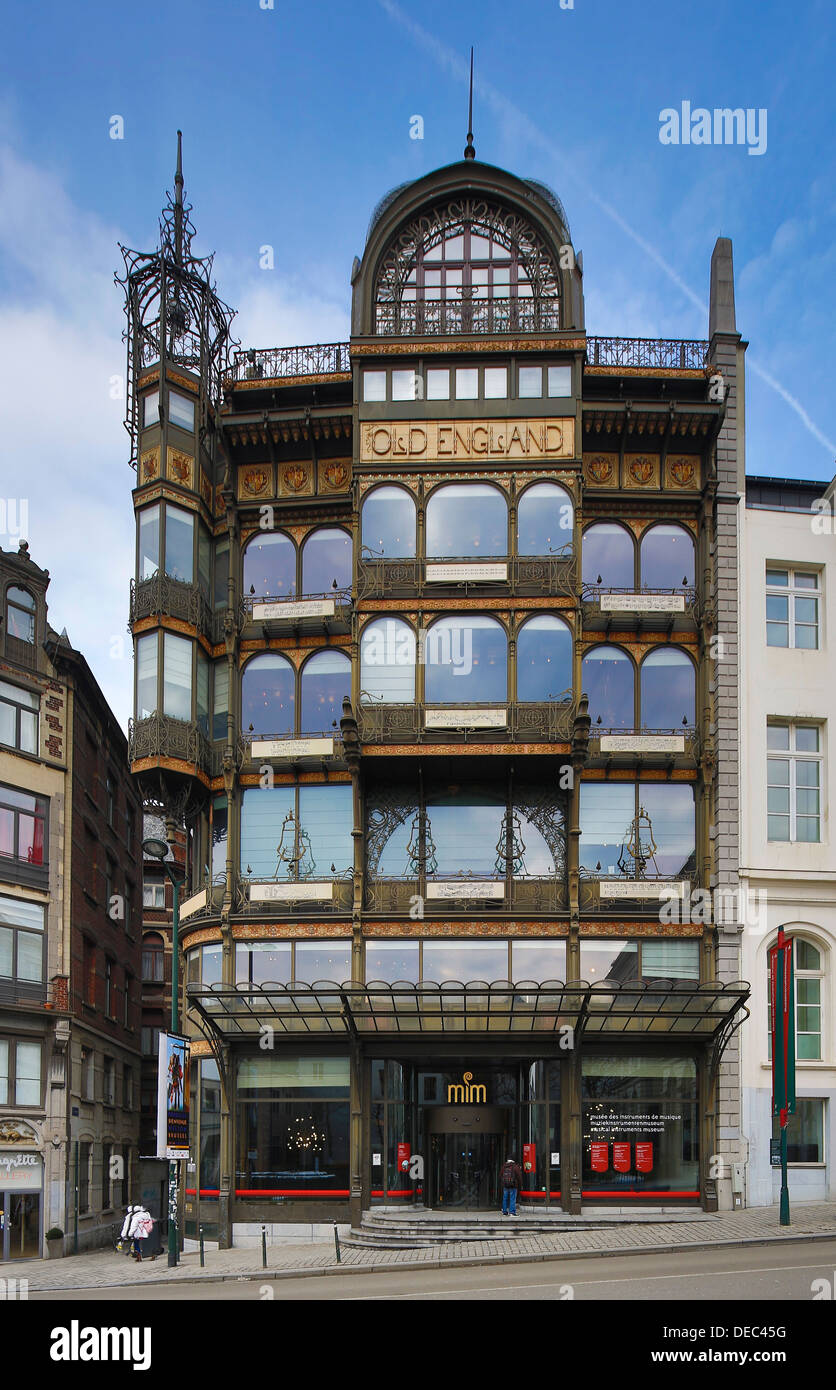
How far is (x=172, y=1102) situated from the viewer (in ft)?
100

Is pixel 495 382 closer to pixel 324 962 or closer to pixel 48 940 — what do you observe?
pixel 324 962

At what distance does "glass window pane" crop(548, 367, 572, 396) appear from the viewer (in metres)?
36.5

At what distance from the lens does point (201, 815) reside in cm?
3809

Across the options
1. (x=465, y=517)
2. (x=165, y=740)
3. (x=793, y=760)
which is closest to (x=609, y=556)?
(x=465, y=517)

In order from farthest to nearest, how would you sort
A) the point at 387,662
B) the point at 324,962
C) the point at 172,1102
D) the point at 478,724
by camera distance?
the point at 387,662
the point at 324,962
the point at 478,724
the point at 172,1102

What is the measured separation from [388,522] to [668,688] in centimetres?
850

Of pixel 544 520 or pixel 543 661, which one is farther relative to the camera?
pixel 544 520

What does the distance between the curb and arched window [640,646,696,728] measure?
44.3 ft

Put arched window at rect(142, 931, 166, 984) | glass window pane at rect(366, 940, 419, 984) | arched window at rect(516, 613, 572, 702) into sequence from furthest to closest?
arched window at rect(142, 931, 166, 984)
arched window at rect(516, 613, 572, 702)
glass window pane at rect(366, 940, 419, 984)

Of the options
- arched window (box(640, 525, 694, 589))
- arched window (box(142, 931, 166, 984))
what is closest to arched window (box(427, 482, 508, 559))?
arched window (box(640, 525, 694, 589))

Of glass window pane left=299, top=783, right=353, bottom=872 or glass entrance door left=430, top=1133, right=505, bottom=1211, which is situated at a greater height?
glass window pane left=299, top=783, right=353, bottom=872

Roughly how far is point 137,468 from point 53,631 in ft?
23.2

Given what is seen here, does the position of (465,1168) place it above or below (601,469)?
below

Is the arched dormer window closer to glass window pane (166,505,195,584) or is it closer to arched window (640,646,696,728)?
glass window pane (166,505,195,584)
